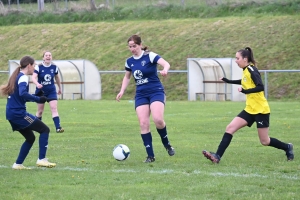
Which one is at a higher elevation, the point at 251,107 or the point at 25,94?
the point at 25,94

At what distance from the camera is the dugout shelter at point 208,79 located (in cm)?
3035

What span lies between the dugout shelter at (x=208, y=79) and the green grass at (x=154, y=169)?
1421 cm

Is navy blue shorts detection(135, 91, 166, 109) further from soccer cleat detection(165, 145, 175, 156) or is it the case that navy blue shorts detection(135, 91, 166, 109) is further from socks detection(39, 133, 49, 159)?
socks detection(39, 133, 49, 159)

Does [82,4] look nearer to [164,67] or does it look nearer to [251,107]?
[164,67]

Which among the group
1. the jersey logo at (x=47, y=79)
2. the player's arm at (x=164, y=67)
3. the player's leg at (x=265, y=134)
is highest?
the player's arm at (x=164, y=67)

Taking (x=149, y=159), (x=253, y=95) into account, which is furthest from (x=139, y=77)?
(x=253, y=95)

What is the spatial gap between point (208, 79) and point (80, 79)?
6.49m

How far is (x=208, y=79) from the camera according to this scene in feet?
103

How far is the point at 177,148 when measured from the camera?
11.9 m

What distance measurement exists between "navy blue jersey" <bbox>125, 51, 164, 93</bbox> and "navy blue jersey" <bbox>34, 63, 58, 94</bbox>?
571 cm

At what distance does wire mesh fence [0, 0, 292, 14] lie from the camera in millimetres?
41666

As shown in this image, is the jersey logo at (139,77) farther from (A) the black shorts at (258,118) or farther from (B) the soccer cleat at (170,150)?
(A) the black shorts at (258,118)

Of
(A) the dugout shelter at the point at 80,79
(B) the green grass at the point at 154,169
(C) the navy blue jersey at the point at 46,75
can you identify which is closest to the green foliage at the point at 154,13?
(A) the dugout shelter at the point at 80,79

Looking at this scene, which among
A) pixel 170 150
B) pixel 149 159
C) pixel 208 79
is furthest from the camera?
pixel 208 79
